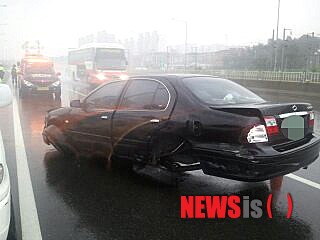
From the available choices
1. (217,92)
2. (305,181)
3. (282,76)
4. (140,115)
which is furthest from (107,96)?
(282,76)

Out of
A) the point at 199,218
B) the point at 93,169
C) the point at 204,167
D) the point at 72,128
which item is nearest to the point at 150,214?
the point at 199,218

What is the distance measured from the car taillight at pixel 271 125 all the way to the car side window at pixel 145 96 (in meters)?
1.39

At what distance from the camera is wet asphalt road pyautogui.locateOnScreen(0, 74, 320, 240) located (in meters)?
3.84

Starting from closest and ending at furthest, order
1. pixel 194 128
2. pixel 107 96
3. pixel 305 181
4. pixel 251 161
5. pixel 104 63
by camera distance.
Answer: pixel 251 161
pixel 194 128
pixel 305 181
pixel 107 96
pixel 104 63

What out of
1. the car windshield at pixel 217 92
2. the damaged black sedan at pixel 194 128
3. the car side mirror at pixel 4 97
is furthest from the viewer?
the car windshield at pixel 217 92

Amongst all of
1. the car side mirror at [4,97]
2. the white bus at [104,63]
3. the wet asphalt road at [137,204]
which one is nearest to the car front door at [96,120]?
the wet asphalt road at [137,204]

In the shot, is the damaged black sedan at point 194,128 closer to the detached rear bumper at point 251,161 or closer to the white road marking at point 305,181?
the detached rear bumper at point 251,161

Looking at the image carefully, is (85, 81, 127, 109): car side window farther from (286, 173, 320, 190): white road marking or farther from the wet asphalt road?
(286, 173, 320, 190): white road marking

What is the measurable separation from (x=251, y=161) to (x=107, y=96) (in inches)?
110

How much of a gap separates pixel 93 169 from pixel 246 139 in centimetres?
273

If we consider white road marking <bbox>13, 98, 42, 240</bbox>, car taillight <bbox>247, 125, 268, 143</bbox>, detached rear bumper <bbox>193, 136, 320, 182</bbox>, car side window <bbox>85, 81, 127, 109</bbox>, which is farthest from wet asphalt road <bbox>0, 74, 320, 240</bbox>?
car side window <bbox>85, 81, 127, 109</bbox>

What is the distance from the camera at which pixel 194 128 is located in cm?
470

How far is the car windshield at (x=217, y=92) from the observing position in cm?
501

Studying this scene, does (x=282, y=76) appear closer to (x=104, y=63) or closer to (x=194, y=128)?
(x=104, y=63)
